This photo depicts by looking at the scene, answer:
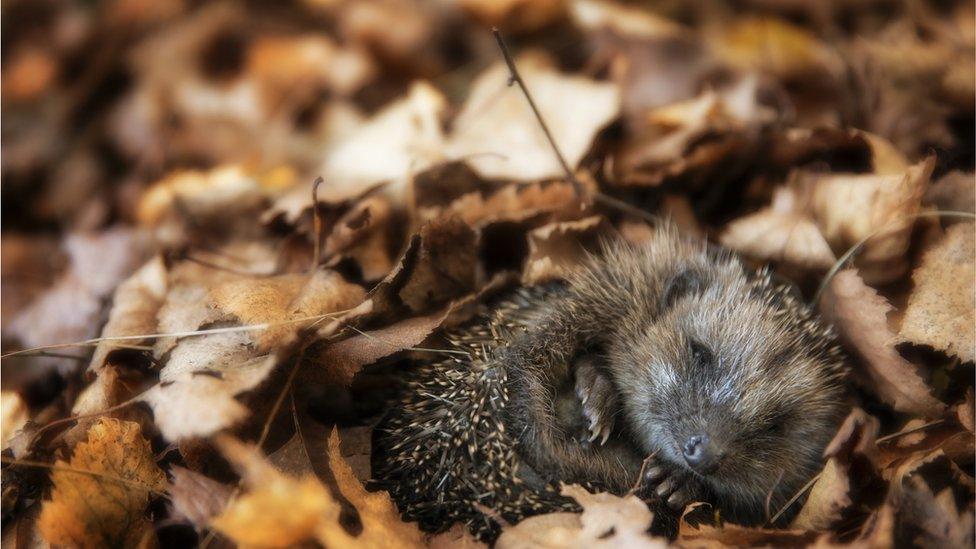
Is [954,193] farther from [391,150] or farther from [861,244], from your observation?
[391,150]

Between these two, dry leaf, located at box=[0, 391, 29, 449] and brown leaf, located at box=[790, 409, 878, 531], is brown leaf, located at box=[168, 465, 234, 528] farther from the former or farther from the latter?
brown leaf, located at box=[790, 409, 878, 531]


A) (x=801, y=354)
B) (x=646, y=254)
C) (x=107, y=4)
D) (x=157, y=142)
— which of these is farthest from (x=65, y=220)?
(x=801, y=354)

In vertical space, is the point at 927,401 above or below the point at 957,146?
below

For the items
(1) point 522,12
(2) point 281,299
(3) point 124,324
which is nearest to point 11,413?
(3) point 124,324

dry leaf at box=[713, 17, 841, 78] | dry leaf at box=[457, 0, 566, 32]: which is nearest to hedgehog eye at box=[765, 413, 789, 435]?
dry leaf at box=[713, 17, 841, 78]

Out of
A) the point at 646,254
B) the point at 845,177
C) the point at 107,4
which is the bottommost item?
the point at 646,254

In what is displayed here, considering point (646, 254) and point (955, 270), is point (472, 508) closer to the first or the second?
point (646, 254)
